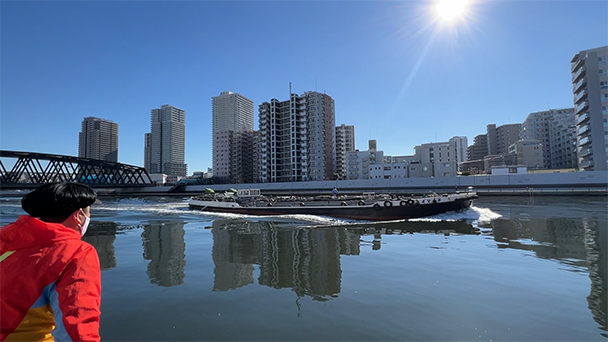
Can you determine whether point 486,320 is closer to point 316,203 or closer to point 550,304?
point 550,304

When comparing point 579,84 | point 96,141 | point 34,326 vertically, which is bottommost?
point 34,326

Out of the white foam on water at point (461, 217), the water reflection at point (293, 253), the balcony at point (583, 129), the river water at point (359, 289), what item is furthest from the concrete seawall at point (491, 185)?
the river water at point (359, 289)

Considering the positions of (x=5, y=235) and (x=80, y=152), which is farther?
(x=80, y=152)

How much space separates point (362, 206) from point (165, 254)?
584 inches

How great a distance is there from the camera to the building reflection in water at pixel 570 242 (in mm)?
6918

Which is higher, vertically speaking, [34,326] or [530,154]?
[530,154]

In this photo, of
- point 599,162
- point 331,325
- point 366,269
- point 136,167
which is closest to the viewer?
point 331,325

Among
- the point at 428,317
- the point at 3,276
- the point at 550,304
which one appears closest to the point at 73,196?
the point at 3,276

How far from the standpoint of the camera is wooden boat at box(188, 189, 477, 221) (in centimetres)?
2145

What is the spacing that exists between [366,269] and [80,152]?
23503 cm

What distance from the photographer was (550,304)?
20.2 ft

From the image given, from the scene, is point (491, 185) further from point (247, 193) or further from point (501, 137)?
point (501, 137)

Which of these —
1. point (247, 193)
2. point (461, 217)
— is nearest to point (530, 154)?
point (461, 217)

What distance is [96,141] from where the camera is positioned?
7500 inches
